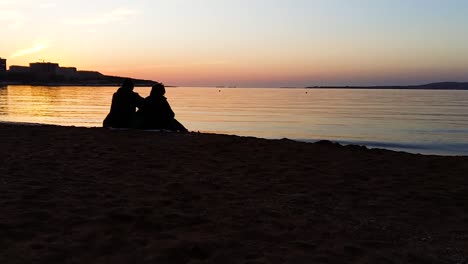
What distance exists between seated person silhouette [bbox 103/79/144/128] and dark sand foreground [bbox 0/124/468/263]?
172 inches

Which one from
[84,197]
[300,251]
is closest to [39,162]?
[84,197]

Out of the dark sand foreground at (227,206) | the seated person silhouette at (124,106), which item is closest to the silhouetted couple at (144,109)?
the seated person silhouette at (124,106)

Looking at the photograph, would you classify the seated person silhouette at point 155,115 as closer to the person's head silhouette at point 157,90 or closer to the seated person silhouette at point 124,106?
the person's head silhouette at point 157,90

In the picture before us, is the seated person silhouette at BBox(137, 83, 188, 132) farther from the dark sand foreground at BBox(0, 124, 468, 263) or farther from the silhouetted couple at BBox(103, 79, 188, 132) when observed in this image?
the dark sand foreground at BBox(0, 124, 468, 263)

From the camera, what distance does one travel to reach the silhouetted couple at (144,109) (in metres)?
13.9

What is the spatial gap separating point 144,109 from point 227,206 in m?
9.10

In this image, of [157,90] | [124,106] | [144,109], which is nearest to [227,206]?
[157,90]

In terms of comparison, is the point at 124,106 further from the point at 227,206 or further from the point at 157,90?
the point at 227,206

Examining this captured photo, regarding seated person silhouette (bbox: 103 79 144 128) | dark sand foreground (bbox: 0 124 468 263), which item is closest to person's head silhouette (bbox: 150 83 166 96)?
seated person silhouette (bbox: 103 79 144 128)

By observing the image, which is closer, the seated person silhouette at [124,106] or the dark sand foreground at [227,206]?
the dark sand foreground at [227,206]

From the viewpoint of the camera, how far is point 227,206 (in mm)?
5547

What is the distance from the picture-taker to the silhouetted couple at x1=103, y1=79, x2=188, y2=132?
13852 mm

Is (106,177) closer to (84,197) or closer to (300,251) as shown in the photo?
(84,197)

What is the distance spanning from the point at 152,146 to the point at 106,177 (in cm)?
349
